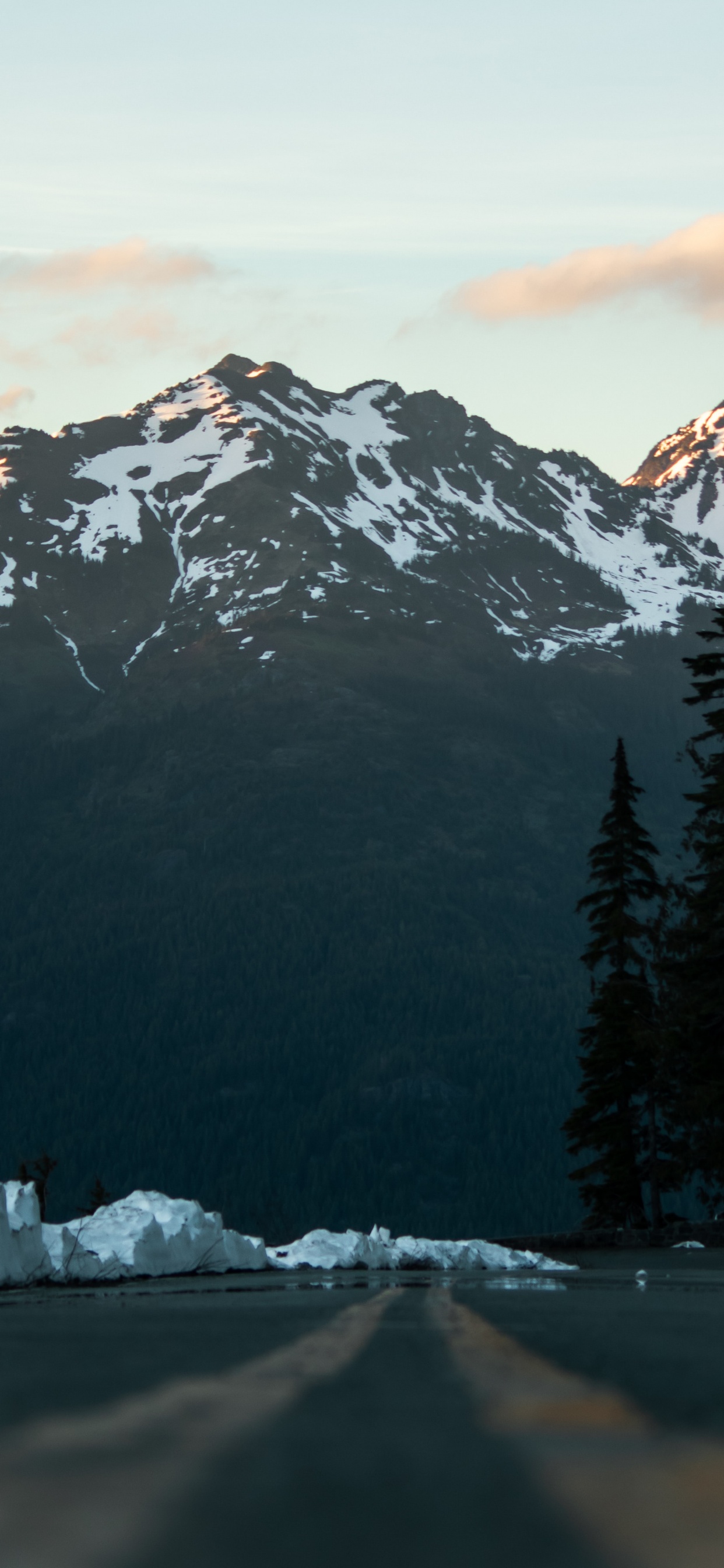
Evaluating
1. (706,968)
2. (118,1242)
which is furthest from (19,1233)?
(706,968)

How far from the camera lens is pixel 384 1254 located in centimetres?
1745

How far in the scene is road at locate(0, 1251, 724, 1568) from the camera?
2.32m

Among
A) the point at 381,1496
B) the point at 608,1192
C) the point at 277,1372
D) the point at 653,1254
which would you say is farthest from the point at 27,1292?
the point at 608,1192

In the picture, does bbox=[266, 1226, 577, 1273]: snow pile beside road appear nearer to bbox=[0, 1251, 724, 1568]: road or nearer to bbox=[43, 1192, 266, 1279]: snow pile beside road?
bbox=[43, 1192, 266, 1279]: snow pile beside road

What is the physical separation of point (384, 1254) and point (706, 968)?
14.6m

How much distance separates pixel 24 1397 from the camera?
154 inches

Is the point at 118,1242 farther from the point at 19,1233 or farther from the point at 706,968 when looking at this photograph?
the point at 706,968

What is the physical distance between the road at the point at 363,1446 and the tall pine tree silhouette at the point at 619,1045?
34.8 metres

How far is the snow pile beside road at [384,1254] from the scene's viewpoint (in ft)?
54.4

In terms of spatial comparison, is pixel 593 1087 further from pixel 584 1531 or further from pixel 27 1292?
pixel 584 1531

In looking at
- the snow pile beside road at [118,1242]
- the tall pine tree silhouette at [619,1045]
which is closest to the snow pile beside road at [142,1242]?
the snow pile beside road at [118,1242]

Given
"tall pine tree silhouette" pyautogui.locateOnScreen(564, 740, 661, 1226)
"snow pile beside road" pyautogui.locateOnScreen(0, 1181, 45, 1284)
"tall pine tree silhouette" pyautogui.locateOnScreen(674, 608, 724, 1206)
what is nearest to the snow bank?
"snow pile beside road" pyautogui.locateOnScreen(0, 1181, 45, 1284)

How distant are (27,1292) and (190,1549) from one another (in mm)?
8118

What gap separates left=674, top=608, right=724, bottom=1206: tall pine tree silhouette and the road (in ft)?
77.2
